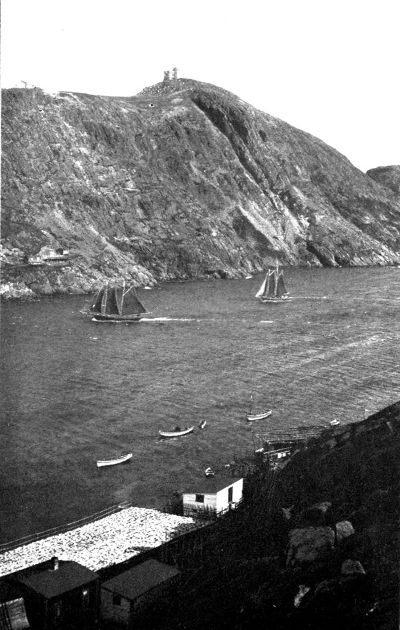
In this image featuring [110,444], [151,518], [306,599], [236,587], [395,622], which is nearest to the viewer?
[395,622]

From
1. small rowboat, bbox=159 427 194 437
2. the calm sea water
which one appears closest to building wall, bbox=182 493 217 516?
the calm sea water

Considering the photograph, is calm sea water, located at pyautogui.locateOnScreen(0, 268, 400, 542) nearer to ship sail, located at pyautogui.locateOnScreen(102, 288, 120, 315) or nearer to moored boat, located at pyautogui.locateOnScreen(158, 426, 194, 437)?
moored boat, located at pyautogui.locateOnScreen(158, 426, 194, 437)

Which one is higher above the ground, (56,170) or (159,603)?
(56,170)

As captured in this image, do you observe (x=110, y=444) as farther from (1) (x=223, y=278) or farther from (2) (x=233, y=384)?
(1) (x=223, y=278)

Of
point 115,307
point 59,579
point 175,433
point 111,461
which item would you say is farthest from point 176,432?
point 115,307

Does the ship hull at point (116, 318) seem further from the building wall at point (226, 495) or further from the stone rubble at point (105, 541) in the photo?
the stone rubble at point (105, 541)

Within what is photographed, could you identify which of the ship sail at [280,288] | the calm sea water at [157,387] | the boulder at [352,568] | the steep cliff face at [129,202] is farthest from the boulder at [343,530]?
the ship sail at [280,288]

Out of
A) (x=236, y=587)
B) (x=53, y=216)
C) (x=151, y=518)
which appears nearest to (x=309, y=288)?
(x=53, y=216)
